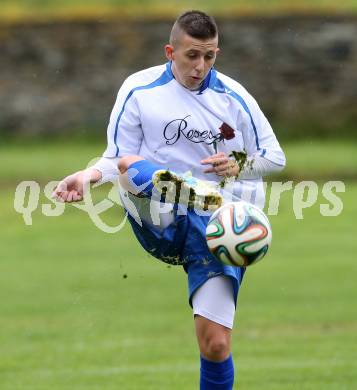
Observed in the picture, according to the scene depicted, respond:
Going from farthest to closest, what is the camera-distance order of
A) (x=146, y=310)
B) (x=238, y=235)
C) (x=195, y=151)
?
(x=146, y=310) < (x=195, y=151) < (x=238, y=235)

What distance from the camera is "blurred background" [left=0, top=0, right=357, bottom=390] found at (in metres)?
10.5

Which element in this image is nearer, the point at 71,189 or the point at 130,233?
the point at 71,189

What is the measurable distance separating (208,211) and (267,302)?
22.7 ft

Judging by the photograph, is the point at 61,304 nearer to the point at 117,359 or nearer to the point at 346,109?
the point at 117,359

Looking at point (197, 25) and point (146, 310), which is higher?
point (197, 25)

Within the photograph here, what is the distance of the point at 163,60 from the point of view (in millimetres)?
27094

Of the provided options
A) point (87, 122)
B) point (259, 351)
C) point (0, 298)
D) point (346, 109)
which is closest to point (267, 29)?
point (346, 109)

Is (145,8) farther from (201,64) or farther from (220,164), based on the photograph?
(220,164)

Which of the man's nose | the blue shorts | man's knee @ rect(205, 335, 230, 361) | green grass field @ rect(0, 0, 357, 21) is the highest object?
green grass field @ rect(0, 0, 357, 21)

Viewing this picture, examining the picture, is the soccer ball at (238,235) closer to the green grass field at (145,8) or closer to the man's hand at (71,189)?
the man's hand at (71,189)

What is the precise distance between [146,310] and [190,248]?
6.28 m

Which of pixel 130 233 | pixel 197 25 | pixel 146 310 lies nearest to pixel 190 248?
pixel 197 25

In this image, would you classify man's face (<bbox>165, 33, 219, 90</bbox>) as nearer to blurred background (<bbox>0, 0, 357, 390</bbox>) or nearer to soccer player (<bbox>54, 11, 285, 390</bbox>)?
soccer player (<bbox>54, 11, 285, 390</bbox>)

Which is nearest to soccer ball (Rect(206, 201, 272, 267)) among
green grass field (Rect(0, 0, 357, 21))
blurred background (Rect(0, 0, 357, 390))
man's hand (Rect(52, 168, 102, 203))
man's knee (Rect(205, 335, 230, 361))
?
man's knee (Rect(205, 335, 230, 361))
